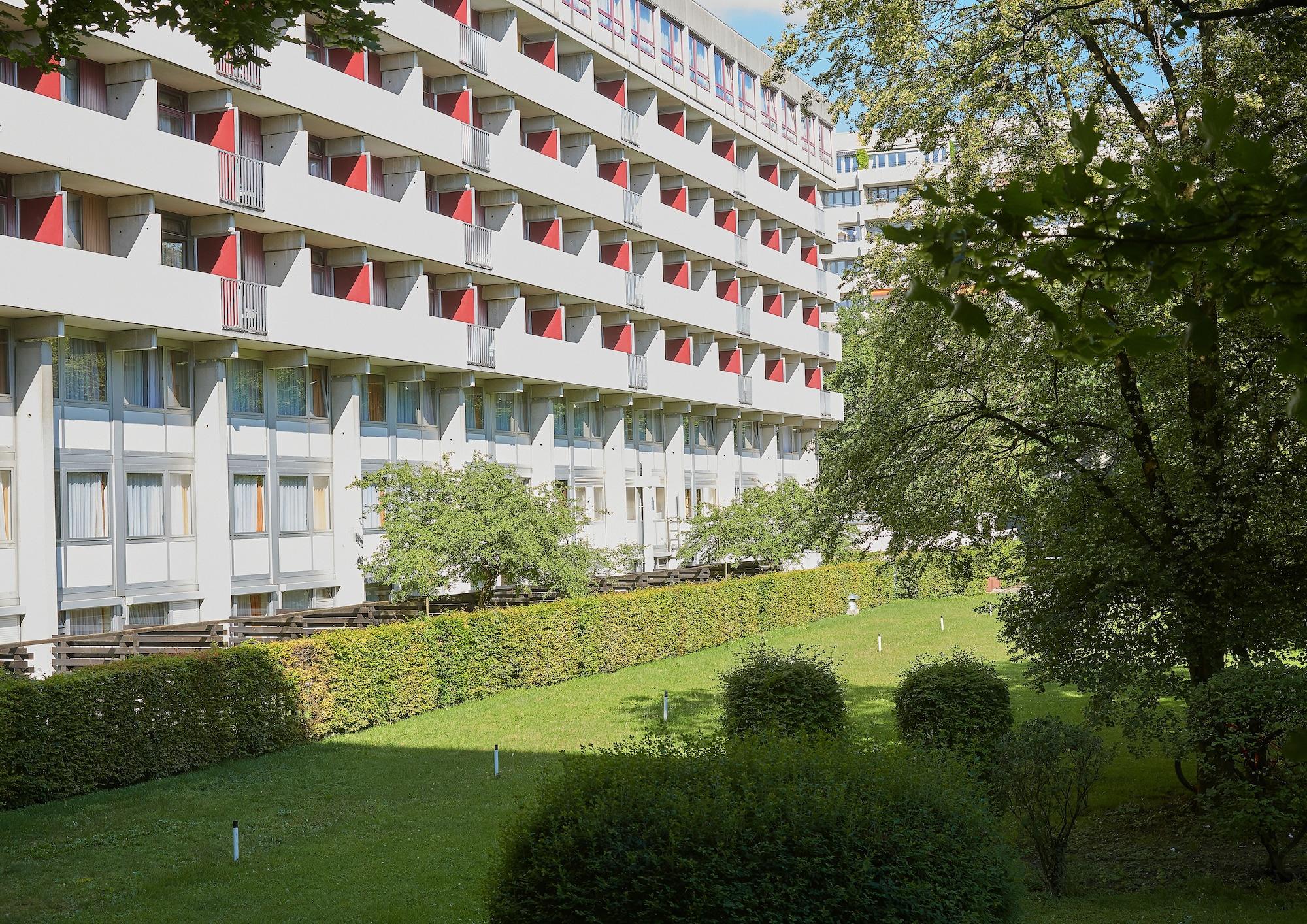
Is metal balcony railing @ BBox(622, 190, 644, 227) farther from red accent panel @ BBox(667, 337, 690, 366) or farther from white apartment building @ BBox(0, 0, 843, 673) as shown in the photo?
red accent panel @ BBox(667, 337, 690, 366)

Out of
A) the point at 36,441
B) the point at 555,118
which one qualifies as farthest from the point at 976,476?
the point at 555,118

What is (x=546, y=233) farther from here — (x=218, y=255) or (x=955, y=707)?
(x=955, y=707)

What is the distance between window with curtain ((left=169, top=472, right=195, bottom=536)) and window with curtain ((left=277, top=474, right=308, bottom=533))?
107 inches

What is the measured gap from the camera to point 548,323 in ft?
139

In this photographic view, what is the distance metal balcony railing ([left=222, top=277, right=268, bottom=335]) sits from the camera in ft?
93.8

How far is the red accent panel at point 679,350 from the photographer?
50.5 meters

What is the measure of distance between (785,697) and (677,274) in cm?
3639

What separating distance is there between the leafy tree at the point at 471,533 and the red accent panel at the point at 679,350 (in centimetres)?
1898

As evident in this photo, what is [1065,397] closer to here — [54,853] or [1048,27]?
[1048,27]

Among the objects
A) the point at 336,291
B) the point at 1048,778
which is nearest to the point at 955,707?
the point at 1048,778

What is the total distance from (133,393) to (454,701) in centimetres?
974

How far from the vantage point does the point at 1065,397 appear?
15406 millimetres

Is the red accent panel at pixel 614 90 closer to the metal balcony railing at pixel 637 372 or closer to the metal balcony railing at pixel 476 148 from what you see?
the metal balcony railing at pixel 637 372

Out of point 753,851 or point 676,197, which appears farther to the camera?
point 676,197
